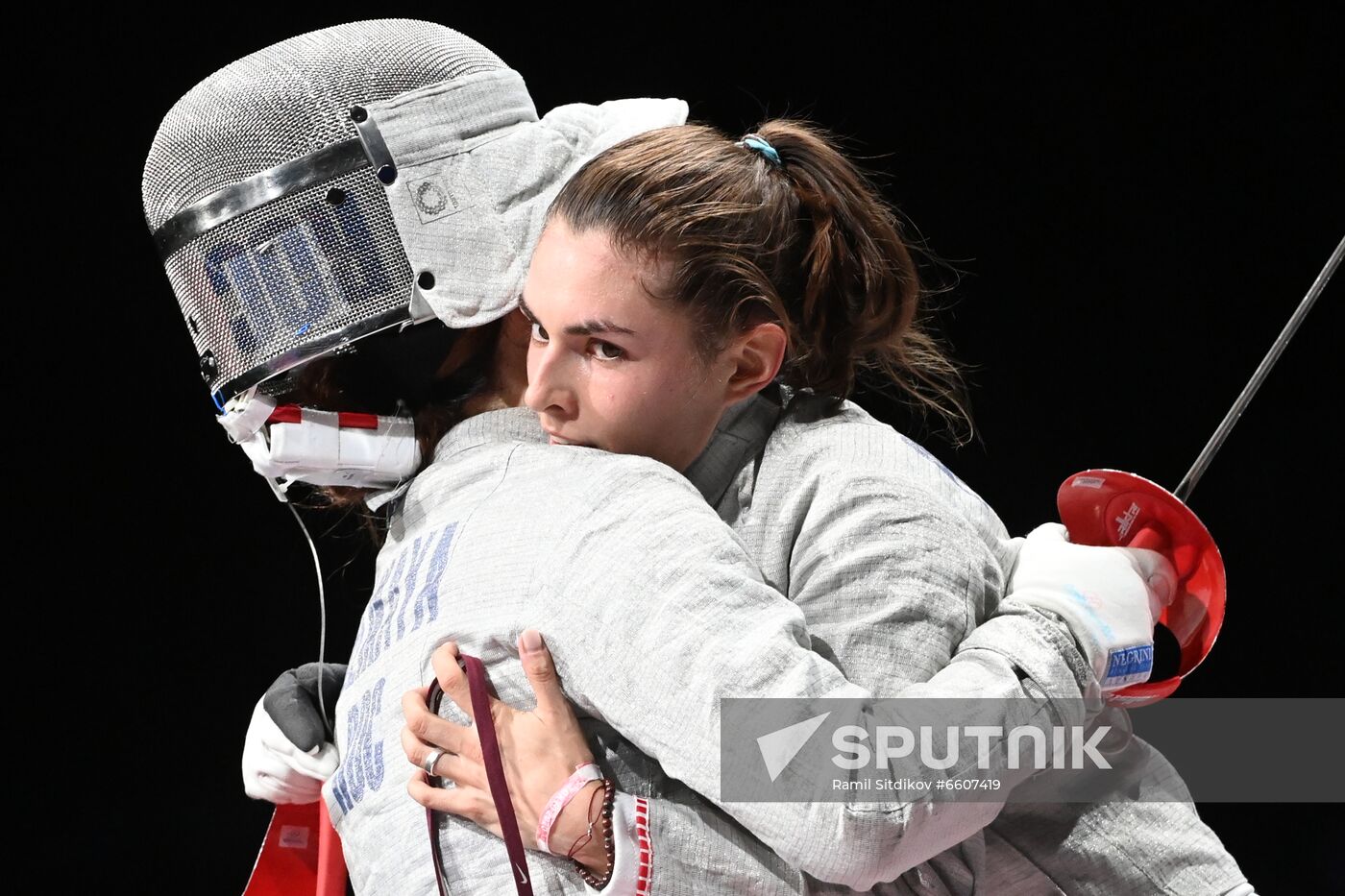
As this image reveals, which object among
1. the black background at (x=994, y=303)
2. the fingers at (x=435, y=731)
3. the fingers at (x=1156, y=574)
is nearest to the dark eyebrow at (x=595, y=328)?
the fingers at (x=435, y=731)

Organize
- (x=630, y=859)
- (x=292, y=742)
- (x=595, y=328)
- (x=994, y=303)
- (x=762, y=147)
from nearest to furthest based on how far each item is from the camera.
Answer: (x=630, y=859) < (x=595, y=328) < (x=762, y=147) < (x=292, y=742) < (x=994, y=303)

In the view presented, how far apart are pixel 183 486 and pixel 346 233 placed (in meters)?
1.11

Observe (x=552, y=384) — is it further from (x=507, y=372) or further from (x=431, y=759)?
(x=431, y=759)

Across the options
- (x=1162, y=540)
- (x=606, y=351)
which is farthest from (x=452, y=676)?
(x=1162, y=540)

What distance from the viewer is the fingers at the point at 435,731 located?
43.6 inches

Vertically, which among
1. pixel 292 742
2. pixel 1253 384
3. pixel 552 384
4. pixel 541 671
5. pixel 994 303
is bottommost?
pixel 292 742

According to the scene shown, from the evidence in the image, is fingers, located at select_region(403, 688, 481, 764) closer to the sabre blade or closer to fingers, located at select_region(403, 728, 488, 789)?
fingers, located at select_region(403, 728, 488, 789)

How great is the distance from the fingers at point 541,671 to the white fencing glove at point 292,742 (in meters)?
0.41

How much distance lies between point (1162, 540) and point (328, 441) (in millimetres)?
733

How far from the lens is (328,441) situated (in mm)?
1352

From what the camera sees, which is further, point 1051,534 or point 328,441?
point 328,441

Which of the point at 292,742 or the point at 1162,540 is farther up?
the point at 1162,540

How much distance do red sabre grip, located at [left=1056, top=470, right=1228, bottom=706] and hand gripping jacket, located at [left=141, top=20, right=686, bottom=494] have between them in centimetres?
51

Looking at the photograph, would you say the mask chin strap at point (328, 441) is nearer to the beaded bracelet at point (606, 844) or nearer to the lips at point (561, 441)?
the lips at point (561, 441)
